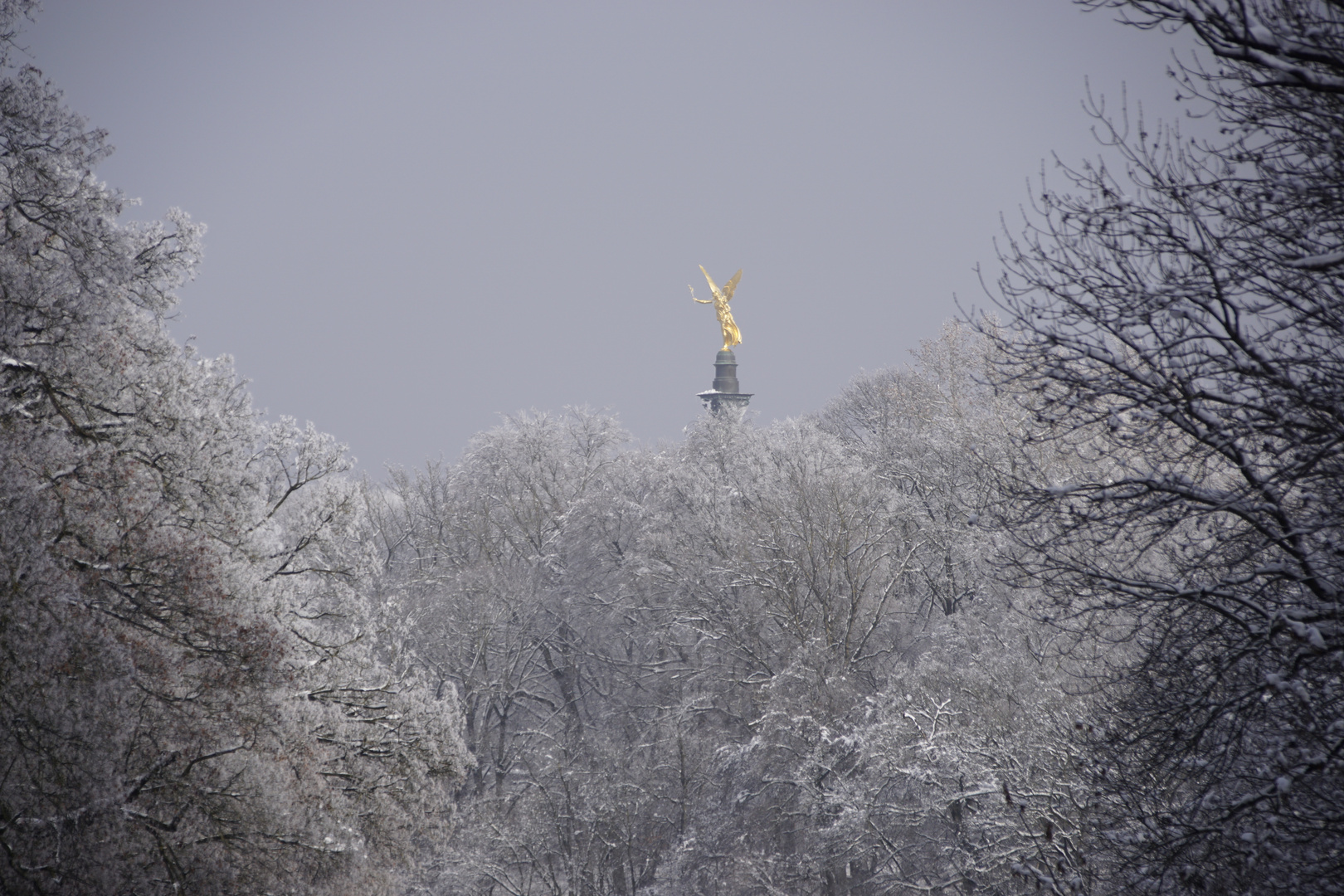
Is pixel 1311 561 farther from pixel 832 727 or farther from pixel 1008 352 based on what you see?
pixel 832 727

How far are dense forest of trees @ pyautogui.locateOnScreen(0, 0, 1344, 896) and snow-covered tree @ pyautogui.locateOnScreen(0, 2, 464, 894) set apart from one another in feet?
0.11

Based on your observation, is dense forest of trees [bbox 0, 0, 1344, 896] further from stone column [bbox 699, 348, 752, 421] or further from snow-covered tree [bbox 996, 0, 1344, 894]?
stone column [bbox 699, 348, 752, 421]

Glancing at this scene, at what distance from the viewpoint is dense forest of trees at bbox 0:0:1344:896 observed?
520cm

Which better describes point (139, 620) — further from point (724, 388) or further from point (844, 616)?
point (724, 388)

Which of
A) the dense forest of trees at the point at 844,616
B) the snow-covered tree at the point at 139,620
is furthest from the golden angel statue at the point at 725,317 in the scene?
the snow-covered tree at the point at 139,620

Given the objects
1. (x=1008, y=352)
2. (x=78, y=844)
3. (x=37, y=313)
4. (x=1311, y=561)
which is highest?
(x=37, y=313)

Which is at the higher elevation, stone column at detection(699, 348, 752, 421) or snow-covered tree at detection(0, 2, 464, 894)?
stone column at detection(699, 348, 752, 421)

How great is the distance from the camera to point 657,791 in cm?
2038

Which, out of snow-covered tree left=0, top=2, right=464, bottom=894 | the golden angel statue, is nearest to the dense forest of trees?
snow-covered tree left=0, top=2, right=464, bottom=894

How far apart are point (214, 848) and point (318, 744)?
1.86 m

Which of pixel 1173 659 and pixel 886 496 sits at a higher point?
pixel 886 496

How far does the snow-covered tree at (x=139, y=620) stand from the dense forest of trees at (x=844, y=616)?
0.11ft

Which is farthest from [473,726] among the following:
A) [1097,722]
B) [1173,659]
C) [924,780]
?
[1173,659]

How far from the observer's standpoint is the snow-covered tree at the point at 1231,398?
483cm
